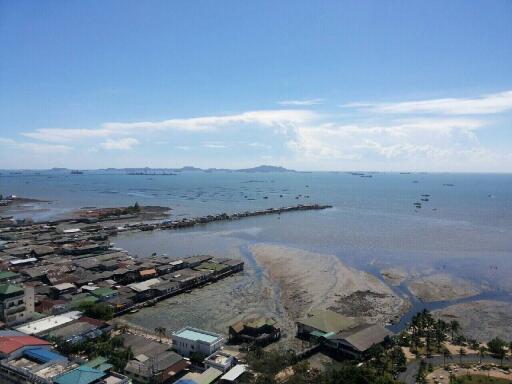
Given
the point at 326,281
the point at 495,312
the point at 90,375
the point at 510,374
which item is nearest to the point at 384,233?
the point at 326,281

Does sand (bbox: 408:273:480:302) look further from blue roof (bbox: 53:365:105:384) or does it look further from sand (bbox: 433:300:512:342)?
blue roof (bbox: 53:365:105:384)

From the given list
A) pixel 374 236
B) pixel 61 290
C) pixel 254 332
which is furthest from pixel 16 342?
pixel 374 236

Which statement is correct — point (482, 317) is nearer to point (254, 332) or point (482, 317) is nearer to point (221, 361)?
point (254, 332)

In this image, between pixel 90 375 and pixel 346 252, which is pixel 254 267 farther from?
pixel 90 375

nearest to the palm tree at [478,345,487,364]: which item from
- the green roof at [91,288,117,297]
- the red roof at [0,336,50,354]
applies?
the red roof at [0,336,50,354]

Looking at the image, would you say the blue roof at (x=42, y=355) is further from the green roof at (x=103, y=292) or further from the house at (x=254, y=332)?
the green roof at (x=103, y=292)

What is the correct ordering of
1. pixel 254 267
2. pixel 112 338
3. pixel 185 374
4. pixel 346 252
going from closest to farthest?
pixel 185 374, pixel 112 338, pixel 254 267, pixel 346 252

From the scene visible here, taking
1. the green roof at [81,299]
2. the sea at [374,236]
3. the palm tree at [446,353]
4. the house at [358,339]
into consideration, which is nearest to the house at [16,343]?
the green roof at [81,299]
